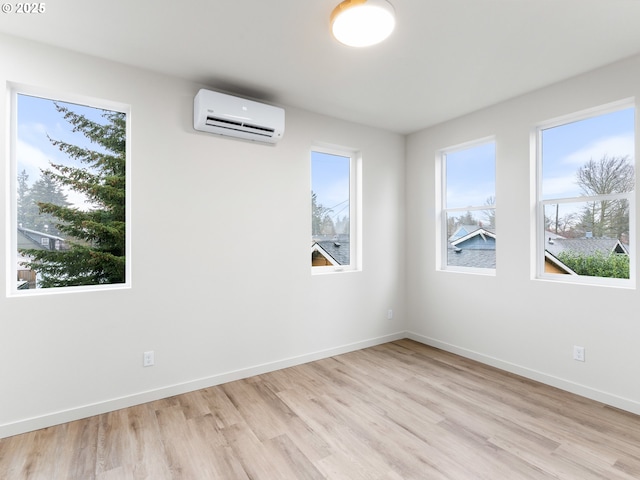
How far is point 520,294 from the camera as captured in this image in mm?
Result: 3189

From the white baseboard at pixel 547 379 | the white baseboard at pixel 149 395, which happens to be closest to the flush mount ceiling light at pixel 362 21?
the white baseboard at pixel 149 395

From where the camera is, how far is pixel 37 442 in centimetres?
210

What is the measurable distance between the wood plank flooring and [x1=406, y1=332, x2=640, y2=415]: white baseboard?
82mm

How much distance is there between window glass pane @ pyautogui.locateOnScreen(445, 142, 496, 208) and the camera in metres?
Result: 3.59

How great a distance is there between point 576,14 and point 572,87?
99 cm

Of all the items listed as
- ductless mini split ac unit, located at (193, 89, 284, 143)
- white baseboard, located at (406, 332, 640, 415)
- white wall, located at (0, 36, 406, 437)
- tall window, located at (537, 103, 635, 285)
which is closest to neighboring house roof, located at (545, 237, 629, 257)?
tall window, located at (537, 103, 635, 285)

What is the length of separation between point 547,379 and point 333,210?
262 cm

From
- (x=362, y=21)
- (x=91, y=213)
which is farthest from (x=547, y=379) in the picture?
(x=91, y=213)

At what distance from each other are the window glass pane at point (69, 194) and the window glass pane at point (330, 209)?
1.87 m

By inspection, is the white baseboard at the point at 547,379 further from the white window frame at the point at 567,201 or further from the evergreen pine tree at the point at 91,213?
the evergreen pine tree at the point at 91,213

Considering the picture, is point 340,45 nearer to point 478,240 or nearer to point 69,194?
point 69,194

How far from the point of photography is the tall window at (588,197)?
264 cm

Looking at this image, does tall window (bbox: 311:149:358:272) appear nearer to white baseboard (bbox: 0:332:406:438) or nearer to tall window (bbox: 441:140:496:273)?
white baseboard (bbox: 0:332:406:438)

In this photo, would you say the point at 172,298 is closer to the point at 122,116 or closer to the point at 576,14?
the point at 122,116
